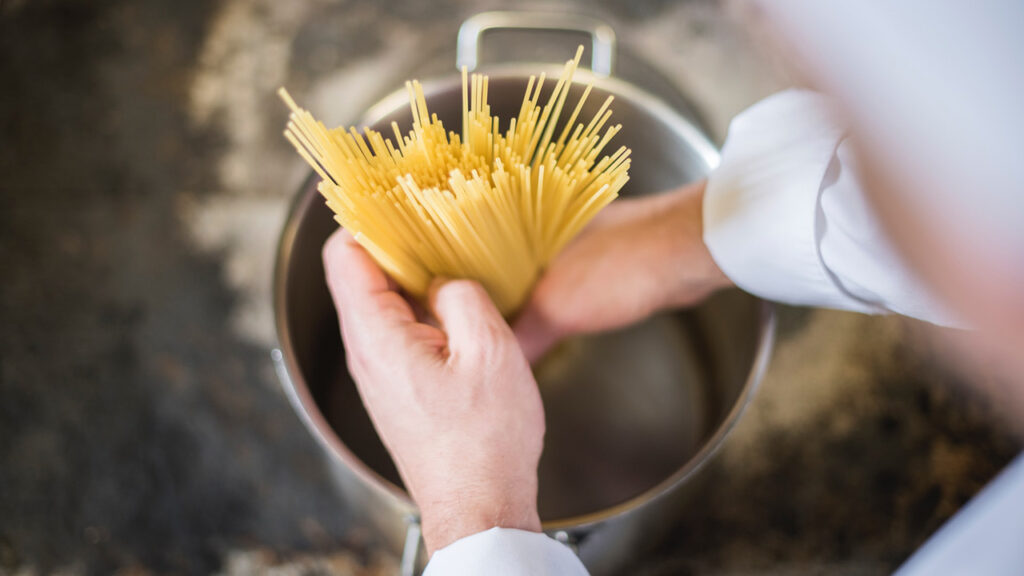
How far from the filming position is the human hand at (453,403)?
30 cm

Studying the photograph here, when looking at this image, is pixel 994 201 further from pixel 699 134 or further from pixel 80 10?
pixel 80 10

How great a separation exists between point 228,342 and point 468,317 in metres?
0.38

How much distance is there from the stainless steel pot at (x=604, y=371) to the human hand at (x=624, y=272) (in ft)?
0.17

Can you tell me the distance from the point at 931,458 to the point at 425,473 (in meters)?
0.49

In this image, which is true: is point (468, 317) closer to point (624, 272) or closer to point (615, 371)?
point (624, 272)

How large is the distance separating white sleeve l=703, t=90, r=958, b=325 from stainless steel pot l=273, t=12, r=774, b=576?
0.07 meters

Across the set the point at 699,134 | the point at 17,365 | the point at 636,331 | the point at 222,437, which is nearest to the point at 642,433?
the point at 636,331

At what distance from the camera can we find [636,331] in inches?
21.2

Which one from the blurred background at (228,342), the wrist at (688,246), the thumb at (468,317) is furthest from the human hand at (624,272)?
the blurred background at (228,342)

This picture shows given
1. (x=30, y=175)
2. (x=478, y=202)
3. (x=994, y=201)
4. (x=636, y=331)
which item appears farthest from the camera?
(x=30, y=175)

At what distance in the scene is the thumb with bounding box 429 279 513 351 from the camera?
316mm

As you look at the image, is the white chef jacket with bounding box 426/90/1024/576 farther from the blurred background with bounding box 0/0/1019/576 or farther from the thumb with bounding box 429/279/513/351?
the blurred background with bounding box 0/0/1019/576

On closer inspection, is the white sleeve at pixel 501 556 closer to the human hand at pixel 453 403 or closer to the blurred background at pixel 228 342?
the human hand at pixel 453 403

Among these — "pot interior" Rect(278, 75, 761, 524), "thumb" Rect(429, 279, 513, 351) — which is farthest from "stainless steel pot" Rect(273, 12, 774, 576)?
"thumb" Rect(429, 279, 513, 351)
